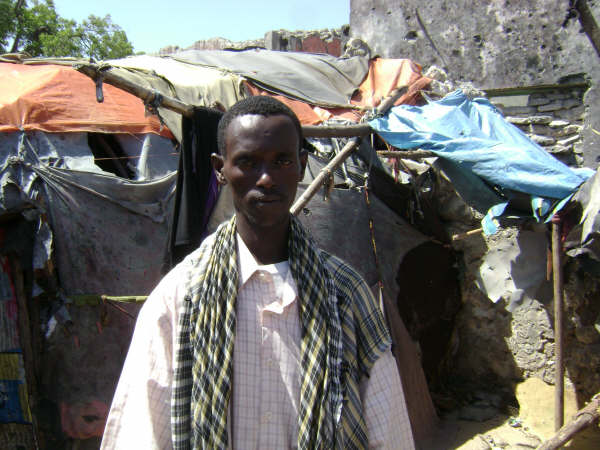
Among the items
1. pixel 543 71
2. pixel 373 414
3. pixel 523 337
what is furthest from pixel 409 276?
pixel 543 71

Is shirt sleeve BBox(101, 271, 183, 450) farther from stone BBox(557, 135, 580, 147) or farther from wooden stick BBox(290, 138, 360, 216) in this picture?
stone BBox(557, 135, 580, 147)

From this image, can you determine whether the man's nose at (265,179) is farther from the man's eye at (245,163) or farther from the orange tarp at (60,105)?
the orange tarp at (60,105)

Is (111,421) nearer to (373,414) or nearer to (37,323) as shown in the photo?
(373,414)

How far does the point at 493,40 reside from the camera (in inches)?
281

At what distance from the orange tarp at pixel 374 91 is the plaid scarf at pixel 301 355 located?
3.81m

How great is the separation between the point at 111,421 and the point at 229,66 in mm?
4872

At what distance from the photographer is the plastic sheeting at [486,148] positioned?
3375 mm

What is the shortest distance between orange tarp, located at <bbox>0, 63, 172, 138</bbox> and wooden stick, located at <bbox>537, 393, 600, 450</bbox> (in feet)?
12.0

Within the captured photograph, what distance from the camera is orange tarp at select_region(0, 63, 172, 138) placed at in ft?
12.8

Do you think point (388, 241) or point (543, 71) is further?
point (543, 71)

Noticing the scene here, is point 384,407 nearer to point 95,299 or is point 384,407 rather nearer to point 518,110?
point 95,299

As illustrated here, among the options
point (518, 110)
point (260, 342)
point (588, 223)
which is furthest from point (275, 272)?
point (518, 110)

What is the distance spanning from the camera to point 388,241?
439 centimetres

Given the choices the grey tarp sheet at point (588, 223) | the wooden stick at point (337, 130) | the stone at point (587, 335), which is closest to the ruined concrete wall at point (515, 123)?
the stone at point (587, 335)
